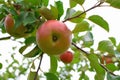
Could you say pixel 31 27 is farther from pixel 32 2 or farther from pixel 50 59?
pixel 50 59

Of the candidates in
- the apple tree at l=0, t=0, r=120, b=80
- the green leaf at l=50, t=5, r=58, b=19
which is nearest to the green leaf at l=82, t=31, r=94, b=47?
the apple tree at l=0, t=0, r=120, b=80

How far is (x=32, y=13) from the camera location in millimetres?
1573

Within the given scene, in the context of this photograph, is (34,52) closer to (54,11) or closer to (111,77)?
(54,11)

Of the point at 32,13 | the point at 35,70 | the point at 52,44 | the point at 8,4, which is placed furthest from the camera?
the point at 35,70

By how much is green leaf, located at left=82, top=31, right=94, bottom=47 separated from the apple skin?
1.94 ft

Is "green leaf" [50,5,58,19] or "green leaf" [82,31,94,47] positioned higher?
"green leaf" [50,5,58,19]

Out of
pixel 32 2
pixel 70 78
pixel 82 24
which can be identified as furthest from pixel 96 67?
pixel 70 78

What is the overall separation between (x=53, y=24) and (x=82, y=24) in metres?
0.38

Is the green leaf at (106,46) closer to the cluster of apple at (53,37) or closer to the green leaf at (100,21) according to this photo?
the green leaf at (100,21)

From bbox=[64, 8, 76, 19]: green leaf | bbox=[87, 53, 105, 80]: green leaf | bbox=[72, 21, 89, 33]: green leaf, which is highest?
bbox=[64, 8, 76, 19]: green leaf

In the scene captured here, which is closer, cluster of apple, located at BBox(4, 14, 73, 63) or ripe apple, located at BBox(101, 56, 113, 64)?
cluster of apple, located at BBox(4, 14, 73, 63)

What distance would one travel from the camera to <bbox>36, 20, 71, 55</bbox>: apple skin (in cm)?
146

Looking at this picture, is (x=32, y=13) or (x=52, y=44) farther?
(x=32, y=13)

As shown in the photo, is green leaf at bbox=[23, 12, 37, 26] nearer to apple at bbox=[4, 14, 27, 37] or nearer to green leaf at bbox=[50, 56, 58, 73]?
apple at bbox=[4, 14, 27, 37]
